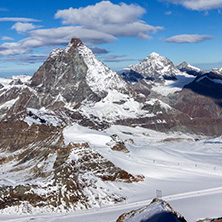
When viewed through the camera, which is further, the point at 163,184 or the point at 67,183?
the point at 163,184

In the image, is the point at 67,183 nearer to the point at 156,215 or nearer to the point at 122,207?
the point at 122,207

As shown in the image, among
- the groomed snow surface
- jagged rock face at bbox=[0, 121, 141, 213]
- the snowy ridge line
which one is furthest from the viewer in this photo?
jagged rock face at bbox=[0, 121, 141, 213]

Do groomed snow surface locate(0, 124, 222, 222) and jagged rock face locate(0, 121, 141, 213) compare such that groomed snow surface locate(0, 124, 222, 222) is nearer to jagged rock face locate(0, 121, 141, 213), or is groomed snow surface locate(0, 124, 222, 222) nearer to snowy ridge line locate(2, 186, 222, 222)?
snowy ridge line locate(2, 186, 222, 222)

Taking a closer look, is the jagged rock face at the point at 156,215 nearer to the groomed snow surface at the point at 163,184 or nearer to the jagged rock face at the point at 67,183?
the groomed snow surface at the point at 163,184

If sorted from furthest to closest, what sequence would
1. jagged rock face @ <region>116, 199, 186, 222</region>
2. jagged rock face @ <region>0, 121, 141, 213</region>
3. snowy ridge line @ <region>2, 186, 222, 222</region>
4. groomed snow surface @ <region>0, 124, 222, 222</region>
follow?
jagged rock face @ <region>0, 121, 141, 213</region> < snowy ridge line @ <region>2, 186, 222, 222</region> < groomed snow surface @ <region>0, 124, 222, 222</region> < jagged rock face @ <region>116, 199, 186, 222</region>

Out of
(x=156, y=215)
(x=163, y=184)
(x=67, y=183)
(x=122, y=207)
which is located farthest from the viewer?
(x=163, y=184)

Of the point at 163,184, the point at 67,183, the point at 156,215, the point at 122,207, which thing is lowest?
the point at 163,184

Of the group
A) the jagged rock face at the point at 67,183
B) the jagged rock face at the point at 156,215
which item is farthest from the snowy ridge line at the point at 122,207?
the jagged rock face at the point at 156,215

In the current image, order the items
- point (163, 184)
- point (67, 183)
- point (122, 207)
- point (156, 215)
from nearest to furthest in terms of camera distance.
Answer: point (156, 215)
point (122, 207)
point (67, 183)
point (163, 184)

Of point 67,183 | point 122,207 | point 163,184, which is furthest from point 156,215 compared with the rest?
point 163,184

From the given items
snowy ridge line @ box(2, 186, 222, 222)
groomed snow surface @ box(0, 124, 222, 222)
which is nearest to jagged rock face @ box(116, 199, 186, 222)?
groomed snow surface @ box(0, 124, 222, 222)

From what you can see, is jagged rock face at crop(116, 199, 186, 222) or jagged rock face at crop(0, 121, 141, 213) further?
jagged rock face at crop(0, 121, 141, 213)
